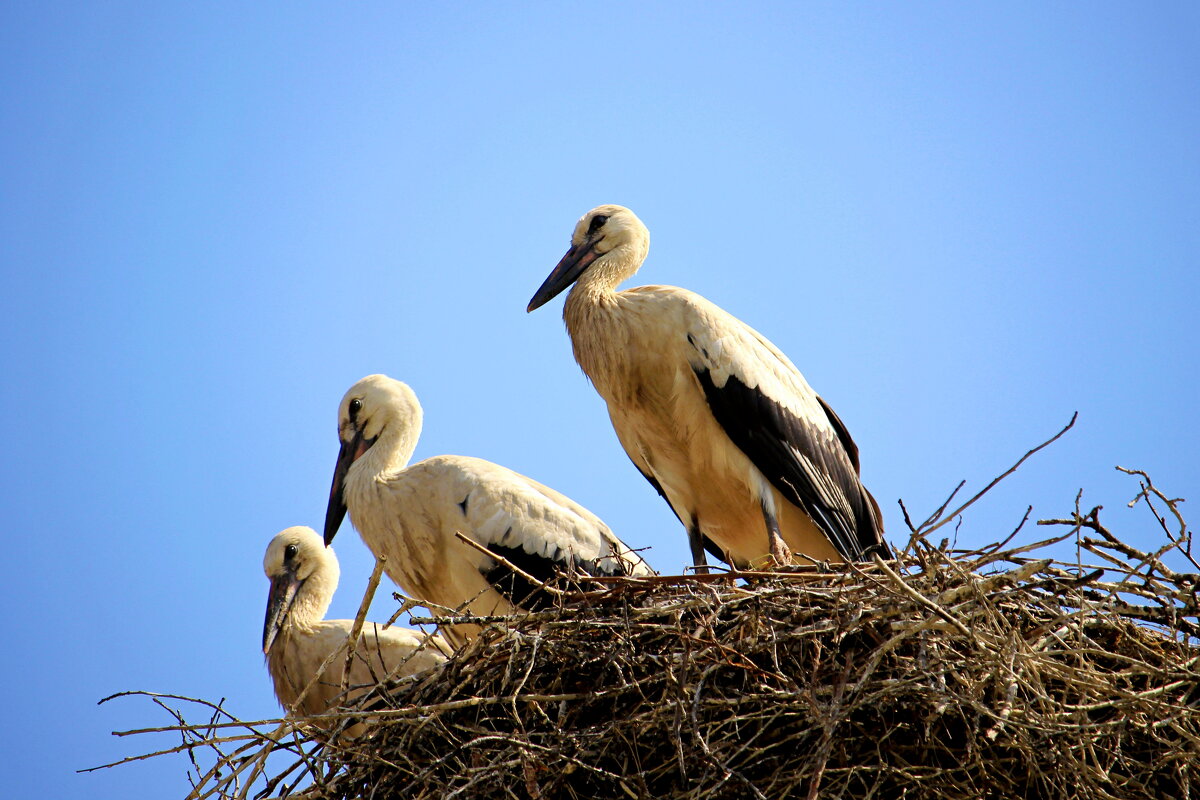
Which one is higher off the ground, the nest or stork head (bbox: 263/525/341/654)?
stork head (bbox: 263/525/341/654)

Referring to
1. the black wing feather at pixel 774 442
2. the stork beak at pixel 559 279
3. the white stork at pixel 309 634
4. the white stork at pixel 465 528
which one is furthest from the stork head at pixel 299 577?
the black wing feather at pixel 774 442

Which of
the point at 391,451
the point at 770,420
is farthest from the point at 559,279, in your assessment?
the point at 770,420

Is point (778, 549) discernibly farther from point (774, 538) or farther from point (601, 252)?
point (601, 252)

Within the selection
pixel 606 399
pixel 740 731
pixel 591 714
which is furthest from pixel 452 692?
pixel 606 399

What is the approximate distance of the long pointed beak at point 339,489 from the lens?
5840mm

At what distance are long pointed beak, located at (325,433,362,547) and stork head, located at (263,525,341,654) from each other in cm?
25

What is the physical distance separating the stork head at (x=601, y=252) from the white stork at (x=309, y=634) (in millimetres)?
1473

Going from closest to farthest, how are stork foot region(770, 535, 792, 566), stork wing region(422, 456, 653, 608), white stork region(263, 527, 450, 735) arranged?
stork foot region(770, 535, 792, 566)
stork wing region(422, 456, 653, 608)
white stork region(263, 527, 450, 735)

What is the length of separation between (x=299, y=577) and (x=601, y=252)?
6.52 feet

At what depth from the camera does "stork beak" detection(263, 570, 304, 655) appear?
5.94 meters

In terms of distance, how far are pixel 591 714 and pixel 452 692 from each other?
368mm

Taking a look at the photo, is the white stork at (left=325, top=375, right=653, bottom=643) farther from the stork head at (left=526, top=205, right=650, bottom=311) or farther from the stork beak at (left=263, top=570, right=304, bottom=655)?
the stork head at (left=526, top=205, right=650, bottom=311)

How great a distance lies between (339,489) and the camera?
5.83 meters

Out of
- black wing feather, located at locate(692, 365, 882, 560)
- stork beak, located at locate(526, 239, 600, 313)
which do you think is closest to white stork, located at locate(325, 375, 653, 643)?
black wing feather, located at locate(692, 365, 882, 560)
